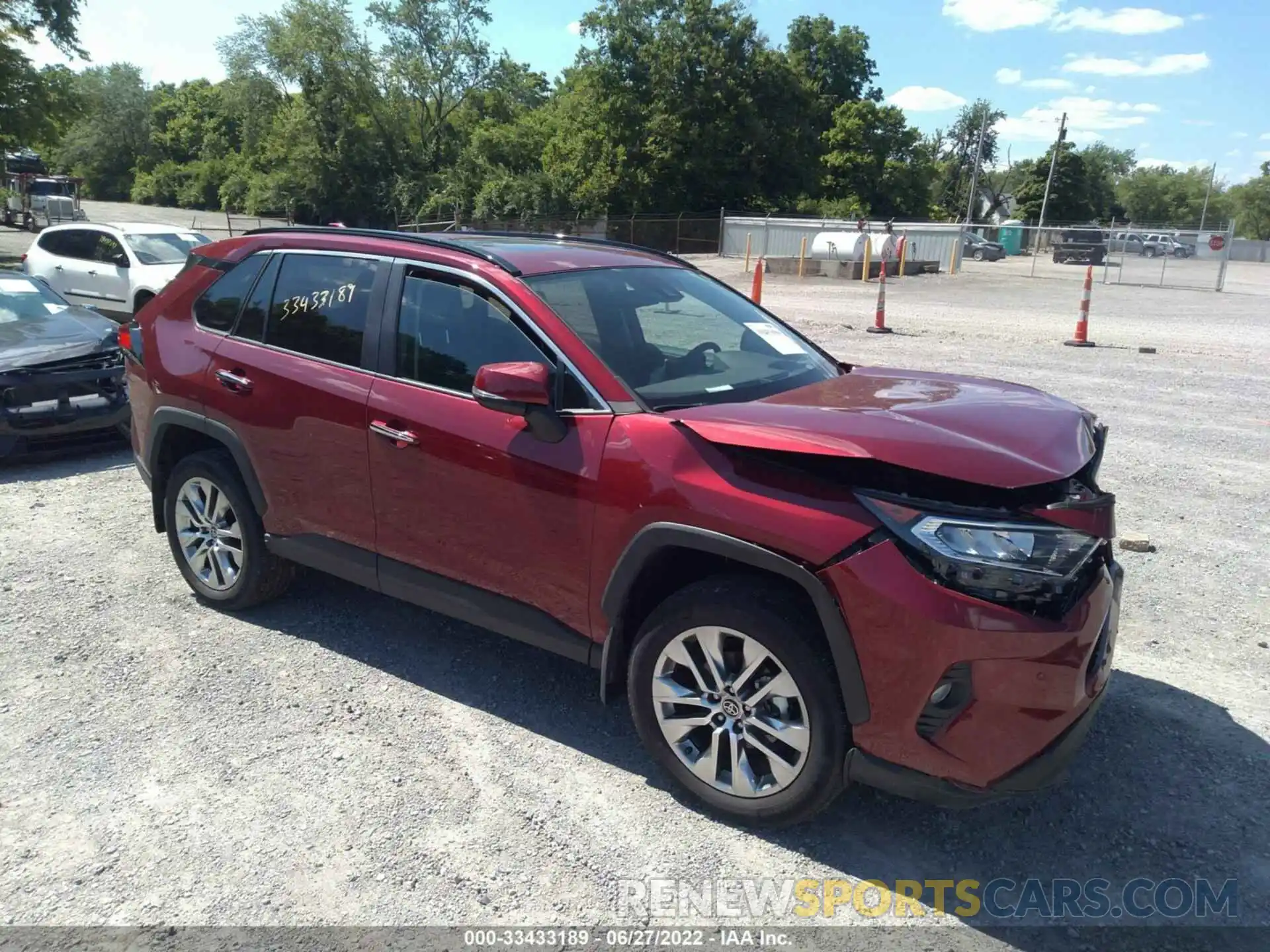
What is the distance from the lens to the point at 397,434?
371cm

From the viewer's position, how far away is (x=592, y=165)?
4834 centimetres

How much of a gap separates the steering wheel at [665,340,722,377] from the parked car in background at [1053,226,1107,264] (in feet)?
123

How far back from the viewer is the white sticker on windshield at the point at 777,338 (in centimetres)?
411

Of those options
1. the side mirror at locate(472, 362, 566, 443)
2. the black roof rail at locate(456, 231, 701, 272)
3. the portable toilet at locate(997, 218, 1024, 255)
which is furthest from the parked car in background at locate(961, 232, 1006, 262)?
the side mirror at locate(472, 362, 566, 443)

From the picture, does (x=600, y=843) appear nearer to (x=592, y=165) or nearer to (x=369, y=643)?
(x=369, y=643)

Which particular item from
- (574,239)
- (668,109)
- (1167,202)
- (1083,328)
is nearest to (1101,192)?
(1167,202)

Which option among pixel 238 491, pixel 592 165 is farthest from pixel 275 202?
pixel 238 491

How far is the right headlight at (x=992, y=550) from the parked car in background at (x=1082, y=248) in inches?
1509

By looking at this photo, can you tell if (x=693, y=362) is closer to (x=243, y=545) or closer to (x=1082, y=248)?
(x=243, y=545)

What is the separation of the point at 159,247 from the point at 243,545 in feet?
36.8

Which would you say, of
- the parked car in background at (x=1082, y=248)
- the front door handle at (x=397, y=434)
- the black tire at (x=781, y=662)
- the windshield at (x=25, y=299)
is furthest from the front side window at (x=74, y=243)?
the parked car in background at (x=1082, y=248)

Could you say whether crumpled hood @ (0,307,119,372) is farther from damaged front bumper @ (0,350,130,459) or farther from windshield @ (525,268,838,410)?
windshield @ (525,268,838,410)

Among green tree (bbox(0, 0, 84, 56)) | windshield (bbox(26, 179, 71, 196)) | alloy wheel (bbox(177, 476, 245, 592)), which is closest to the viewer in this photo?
alloy wheel (bbox(177, 476, 245, 592))

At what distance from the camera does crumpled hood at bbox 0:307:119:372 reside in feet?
23.6
